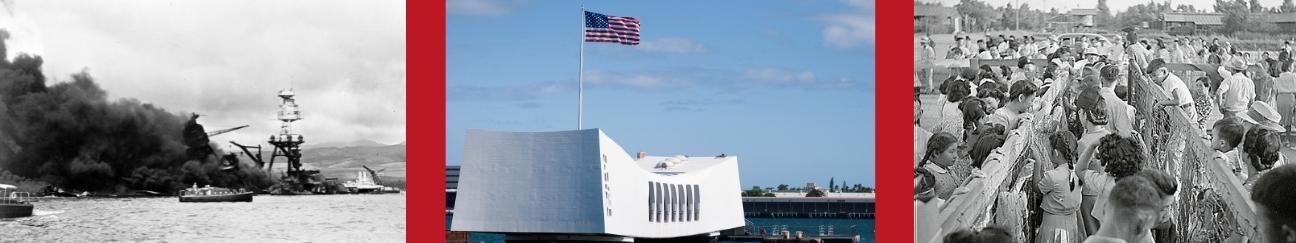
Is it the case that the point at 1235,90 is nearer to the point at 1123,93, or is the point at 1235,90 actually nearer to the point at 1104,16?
the point at 1123,93

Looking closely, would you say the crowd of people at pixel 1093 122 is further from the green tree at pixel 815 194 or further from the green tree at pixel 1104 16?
the green tree at pixel 815 194

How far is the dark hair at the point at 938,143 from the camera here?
8906mm

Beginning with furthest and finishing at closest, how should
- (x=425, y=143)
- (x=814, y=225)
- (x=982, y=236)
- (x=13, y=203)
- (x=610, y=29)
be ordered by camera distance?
(x=814, y=225)
(x=610, y=29)
(x=13, y=203)
(x=982, y=236)
(x=425, y=143)

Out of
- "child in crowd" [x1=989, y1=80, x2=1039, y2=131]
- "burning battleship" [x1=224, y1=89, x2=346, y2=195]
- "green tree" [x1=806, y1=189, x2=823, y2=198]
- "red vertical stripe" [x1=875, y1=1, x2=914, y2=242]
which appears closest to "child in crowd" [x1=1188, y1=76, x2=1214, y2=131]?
"child in crowd" [x1=989, y1=80, x2=1039, y2=131]

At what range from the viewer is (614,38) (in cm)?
1326

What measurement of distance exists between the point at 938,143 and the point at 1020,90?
663 mm

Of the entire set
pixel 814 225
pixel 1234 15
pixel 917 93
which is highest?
pixel 1234 15

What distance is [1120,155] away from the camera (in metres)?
9.01

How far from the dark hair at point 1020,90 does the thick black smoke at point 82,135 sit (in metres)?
5.70

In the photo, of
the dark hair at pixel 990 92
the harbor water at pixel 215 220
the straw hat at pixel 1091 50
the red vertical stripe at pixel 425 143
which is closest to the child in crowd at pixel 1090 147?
the straw hat at pixel 1091 50

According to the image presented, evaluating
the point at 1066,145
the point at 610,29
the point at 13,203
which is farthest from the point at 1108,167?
the point at 13,203

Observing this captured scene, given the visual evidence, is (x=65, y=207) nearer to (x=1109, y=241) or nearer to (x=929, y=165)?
(x=929, y=165)

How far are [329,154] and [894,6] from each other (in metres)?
5.05

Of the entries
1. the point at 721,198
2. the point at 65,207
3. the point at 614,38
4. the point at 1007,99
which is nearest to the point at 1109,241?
the point at 1007,99
